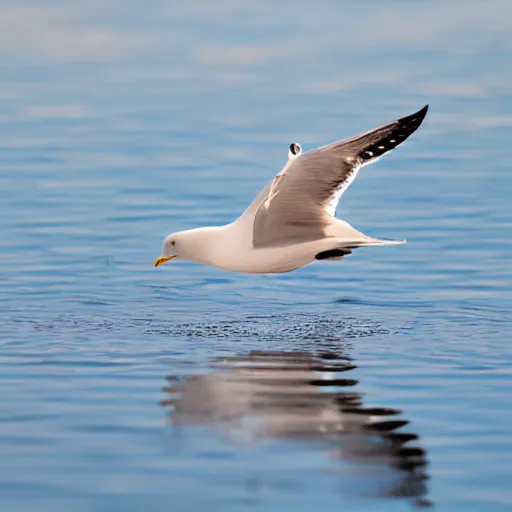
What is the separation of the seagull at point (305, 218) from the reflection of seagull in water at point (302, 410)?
2.83 ft

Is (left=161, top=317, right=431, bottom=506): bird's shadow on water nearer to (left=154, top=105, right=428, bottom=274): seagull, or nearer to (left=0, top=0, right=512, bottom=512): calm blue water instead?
(left=0, top=0, right=512, bottom=512): calm blue water

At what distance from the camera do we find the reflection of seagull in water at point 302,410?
336 inches

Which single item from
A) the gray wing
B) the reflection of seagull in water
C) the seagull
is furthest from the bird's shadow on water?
the gray wing

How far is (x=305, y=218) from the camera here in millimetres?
11297

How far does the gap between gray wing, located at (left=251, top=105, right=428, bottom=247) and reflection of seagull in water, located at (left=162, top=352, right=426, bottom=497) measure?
37.9 inches

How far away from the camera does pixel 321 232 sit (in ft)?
37.3

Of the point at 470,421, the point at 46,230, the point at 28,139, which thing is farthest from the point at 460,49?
the point at 470,421

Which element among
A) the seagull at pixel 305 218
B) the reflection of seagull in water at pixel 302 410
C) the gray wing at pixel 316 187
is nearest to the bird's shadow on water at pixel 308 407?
the reflection of seagull in water at pixel 302 410

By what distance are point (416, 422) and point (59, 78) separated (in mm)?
15692

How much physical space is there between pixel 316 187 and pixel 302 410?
6.73 feet

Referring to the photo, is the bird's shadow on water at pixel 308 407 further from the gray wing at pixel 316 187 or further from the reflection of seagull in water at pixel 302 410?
the gray wing at pixel 316 187

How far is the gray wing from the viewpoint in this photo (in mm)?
10852

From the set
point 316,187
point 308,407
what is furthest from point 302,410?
point 316,187

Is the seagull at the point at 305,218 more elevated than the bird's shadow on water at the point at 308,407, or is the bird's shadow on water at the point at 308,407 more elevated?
the seagull at the point at 305,218
